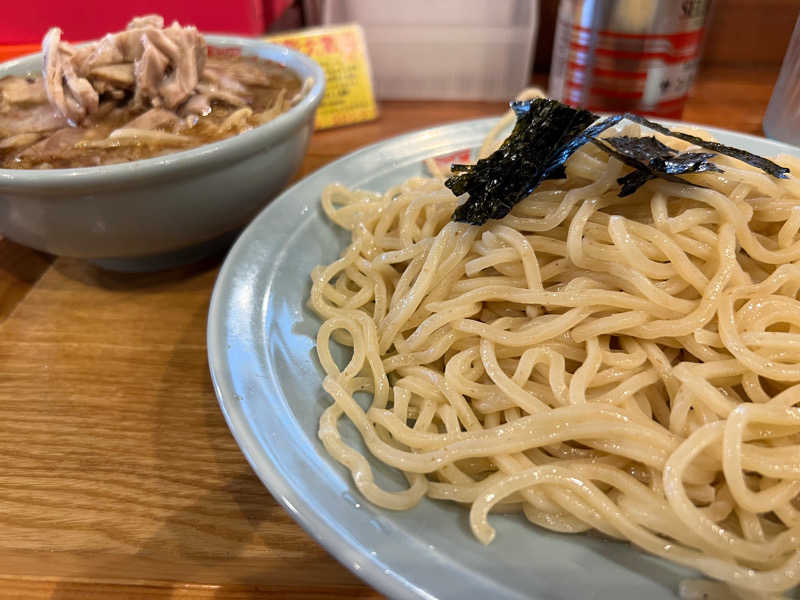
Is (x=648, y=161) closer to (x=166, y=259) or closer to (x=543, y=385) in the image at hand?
(x=543, y=385)

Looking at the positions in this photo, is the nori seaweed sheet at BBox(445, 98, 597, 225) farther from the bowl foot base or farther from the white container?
the white container

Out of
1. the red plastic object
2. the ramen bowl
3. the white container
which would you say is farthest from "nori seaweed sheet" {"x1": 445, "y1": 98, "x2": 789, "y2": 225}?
the red plastic object

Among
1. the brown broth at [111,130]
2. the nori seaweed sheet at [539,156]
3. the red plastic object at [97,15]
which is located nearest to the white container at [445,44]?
the red plastic object at [97,15]

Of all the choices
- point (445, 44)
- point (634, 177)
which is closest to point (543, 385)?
point (634, 177)

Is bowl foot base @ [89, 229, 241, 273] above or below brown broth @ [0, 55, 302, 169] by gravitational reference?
below

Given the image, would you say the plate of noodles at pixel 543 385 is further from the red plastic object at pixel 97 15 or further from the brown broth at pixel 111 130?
the red plastic object at pixel 97 15

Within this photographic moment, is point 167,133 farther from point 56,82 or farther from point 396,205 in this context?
point 396,205
